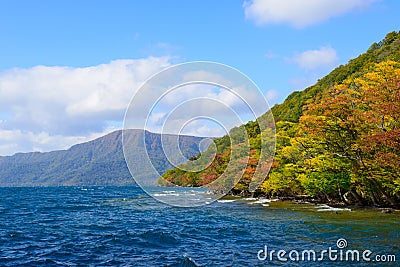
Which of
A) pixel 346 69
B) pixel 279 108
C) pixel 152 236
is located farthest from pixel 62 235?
pixel 279 108

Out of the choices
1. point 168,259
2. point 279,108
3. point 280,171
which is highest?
point 279,108

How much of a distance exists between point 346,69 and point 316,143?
71.6 meters

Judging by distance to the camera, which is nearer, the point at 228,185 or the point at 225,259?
the point at 225,259

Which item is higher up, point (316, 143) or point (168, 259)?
point (316, 143)

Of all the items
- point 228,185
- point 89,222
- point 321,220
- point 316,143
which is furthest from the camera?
point 228,185

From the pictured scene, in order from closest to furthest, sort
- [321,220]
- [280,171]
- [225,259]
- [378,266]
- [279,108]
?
[378,266] < [225,259] < [321,220] < [280,171] < [279,108]

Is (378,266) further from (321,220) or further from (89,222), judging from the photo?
Result: (89,222)

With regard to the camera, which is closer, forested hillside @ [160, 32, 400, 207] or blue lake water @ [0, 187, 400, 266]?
blue lake water @ [0, 187, 400, 266]

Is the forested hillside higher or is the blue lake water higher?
the forested hillside

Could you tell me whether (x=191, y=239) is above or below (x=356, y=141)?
below

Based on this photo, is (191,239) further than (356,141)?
No

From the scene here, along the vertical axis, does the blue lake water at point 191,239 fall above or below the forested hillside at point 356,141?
below

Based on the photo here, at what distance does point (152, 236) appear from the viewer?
889 inches

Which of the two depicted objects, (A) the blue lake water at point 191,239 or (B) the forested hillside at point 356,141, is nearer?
(A) the blue lake water at point 191,239
